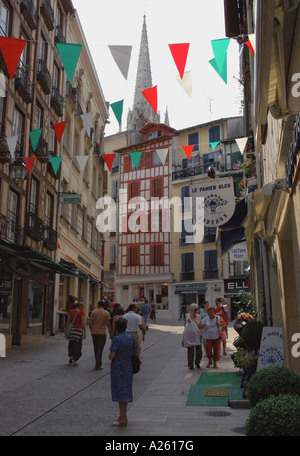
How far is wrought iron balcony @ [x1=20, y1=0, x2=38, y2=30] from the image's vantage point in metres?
17.3

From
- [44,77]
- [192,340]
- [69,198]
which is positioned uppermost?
[44,77]

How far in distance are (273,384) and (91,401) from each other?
3767mm

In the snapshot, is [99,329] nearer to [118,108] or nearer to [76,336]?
[76,336]

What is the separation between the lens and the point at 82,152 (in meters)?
27.5

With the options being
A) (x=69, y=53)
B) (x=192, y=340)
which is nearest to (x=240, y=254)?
(x=192, y=340)

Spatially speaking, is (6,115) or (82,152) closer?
(6,115)

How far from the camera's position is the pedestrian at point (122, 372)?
Answer: 6383mm

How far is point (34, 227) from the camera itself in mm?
17922

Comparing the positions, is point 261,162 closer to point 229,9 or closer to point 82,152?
point 229,9

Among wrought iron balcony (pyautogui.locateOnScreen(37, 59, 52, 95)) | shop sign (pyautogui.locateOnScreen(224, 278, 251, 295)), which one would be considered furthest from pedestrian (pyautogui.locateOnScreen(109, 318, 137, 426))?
shop sign (pyautogui.locateOnScreen(224, 278, 251, 295))

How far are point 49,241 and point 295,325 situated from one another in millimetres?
14031

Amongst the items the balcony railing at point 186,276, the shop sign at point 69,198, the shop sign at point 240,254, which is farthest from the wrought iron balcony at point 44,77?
the balcony railing at point 186,276
